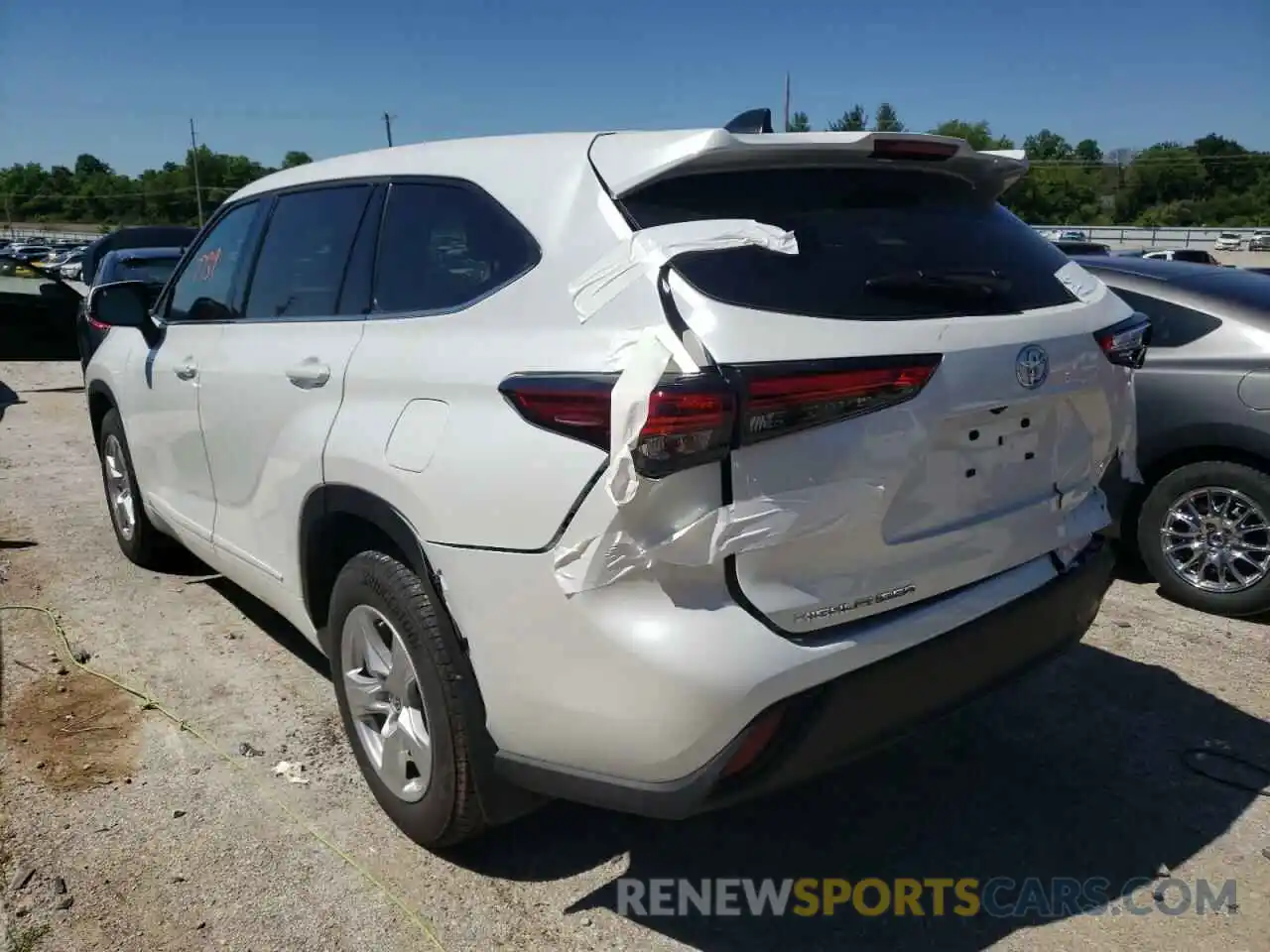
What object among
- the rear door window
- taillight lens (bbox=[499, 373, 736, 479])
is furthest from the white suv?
the rear door window

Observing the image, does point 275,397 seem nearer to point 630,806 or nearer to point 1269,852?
point 630,806

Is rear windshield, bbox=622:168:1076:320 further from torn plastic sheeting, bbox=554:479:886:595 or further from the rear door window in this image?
the rear door window

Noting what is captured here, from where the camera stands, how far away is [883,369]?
218 centimetres

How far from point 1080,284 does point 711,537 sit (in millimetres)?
1547

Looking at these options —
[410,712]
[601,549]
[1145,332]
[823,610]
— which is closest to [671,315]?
[601,549]

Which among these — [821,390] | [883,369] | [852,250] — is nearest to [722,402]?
[821,390]

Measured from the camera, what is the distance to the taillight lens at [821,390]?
80.9 inches

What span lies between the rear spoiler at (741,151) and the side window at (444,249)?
0.97 ft

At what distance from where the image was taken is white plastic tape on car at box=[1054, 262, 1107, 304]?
2824 mm

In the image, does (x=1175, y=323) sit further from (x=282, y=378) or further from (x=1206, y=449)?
(x=282, y=378)

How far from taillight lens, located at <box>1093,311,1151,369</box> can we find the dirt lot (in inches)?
37.4

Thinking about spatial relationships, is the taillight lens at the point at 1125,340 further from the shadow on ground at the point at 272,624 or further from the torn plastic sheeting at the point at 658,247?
the shadow on ground at the point at 272,624

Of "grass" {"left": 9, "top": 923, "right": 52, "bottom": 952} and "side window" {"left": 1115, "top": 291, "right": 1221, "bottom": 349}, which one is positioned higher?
"side window" {"left": 1115, "top": 291, "right": 1221, "bottom": 349}

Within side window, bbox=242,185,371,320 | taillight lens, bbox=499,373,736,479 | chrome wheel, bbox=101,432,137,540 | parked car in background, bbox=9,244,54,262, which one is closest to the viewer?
taillight lens, bbox=499,373,736,479
